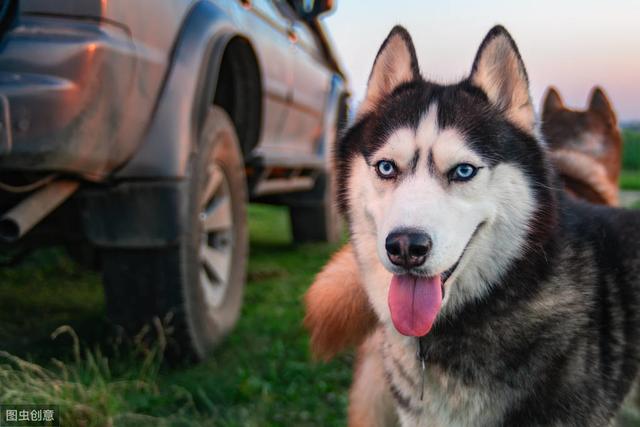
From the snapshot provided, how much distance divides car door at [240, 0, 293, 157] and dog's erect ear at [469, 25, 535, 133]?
5.89 feet

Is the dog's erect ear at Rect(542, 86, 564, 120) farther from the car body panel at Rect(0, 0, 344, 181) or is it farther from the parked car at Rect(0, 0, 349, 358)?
the car body panel at Rect(0, 0, 344, 181)

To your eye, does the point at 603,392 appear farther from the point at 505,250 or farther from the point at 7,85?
the point at 7,85

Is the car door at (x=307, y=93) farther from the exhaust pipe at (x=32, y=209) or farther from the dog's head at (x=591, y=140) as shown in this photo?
the exhaust pipe at (x=32, y=209)

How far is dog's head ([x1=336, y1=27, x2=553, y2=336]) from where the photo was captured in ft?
6.69

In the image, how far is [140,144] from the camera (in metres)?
2.93

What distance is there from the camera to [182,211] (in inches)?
120

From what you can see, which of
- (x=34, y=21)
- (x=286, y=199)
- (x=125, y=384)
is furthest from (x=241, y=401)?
(x=286, y=199)

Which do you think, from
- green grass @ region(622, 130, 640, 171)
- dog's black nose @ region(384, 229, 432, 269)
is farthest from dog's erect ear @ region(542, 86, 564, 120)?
green grass @ region(622, 130, 640, 171)

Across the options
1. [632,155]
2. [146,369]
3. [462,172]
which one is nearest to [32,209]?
[146,369]

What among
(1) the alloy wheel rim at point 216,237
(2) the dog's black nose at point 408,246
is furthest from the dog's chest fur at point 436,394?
(1) the alloy wheel rim at point 216,237

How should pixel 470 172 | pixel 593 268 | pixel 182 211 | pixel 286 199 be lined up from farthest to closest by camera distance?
pixel 286 199, pixel 182 211, pixel 593 268, pixel 470 172

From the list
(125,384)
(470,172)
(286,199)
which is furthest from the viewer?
(286,199)

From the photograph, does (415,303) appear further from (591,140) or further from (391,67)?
(591,140)

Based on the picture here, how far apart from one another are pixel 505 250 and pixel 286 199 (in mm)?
4491
